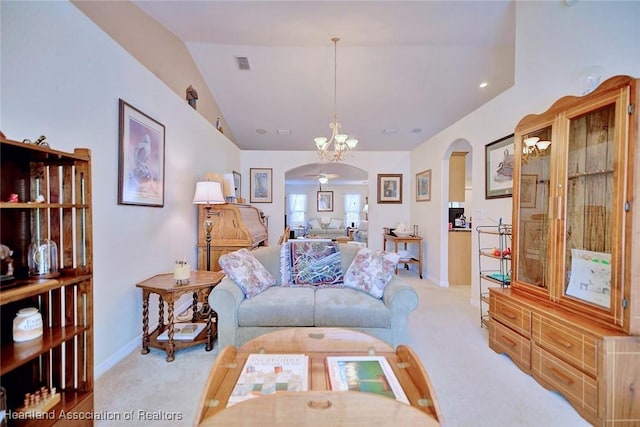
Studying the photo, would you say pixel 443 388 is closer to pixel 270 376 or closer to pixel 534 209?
pixel 270 376

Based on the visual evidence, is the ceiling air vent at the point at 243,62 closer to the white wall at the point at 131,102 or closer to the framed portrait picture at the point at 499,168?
the white wall at the point at 131,102

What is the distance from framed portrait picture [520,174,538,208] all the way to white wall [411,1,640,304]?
0.66 metres

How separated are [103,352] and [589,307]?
339 cm

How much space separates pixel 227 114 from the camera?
511 centimetres

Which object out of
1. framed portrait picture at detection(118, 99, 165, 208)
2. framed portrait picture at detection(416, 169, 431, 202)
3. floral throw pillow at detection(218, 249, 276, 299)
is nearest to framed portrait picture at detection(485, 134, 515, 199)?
framed portrait picture at detection(416, 169, 431, 202)

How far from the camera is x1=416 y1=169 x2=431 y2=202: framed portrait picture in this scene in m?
5.15

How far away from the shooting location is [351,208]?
12047 mm

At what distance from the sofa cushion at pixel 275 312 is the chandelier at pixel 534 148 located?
2163 mm

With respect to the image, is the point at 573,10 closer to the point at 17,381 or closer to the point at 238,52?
the point at 238,52

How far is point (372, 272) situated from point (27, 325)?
88.5 inches

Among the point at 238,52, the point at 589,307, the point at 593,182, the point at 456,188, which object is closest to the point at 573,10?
the point at 593,182

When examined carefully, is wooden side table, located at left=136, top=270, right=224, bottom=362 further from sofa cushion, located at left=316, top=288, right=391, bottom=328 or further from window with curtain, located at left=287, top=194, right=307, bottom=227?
window with curtain, located at left=287, top=194, right=307, bottom=227

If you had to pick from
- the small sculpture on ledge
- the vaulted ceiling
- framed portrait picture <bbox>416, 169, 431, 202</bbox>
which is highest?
the vaulted ceiling

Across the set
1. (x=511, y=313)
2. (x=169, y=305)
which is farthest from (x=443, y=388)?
(x=169, y=305)
